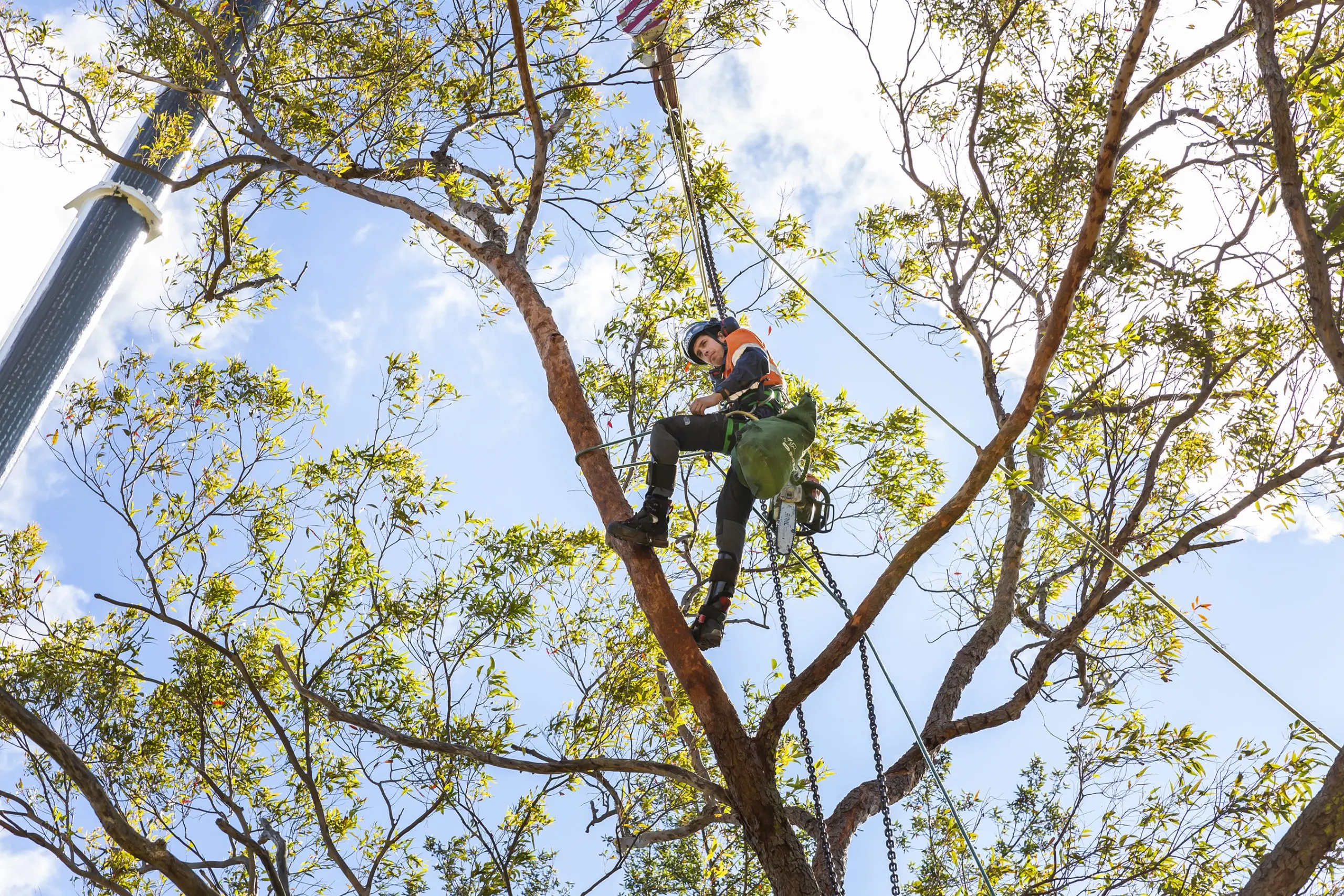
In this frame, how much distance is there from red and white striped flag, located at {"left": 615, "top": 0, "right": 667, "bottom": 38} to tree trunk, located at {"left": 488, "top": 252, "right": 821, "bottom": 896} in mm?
2326

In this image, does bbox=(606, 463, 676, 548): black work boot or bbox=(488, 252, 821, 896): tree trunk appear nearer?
bbox=(488, 252, 821, 896): tree trunk

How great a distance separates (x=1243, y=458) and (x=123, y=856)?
26.3 ft

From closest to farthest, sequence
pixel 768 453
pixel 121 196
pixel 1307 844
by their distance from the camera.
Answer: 1. pixel 1307 844
2. pixel 768 453
3. pixel 121 196

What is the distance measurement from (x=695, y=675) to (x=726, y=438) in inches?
47.4

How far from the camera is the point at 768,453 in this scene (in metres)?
4.10

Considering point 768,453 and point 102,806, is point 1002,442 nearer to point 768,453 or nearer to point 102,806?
point 768,453

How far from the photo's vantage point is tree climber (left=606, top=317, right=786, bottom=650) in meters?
4.26

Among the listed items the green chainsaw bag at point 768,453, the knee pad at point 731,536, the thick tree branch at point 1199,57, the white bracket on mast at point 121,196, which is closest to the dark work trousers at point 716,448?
the knee pad at point 731,536

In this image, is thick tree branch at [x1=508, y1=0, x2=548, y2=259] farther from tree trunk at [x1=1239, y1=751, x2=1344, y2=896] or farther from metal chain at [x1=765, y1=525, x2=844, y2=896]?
tree trunk at [x1=1239, y1=751, x2=1344, y2=896]

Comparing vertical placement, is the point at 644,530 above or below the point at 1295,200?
below

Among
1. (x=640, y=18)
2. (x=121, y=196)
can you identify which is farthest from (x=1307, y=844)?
(x=121, y=196)

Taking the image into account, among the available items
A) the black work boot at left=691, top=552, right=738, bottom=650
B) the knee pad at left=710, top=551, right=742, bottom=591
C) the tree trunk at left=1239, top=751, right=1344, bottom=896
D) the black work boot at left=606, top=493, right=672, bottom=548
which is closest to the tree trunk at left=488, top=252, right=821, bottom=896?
the black work boot at left=606, top=493, right=672, bottom=548

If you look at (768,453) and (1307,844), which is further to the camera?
(768,453)

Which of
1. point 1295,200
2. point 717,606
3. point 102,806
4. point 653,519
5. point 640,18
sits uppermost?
point 640,18
